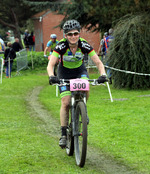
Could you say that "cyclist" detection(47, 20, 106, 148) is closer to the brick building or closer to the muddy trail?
the muddy trail

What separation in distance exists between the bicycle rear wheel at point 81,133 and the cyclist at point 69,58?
1.33ft

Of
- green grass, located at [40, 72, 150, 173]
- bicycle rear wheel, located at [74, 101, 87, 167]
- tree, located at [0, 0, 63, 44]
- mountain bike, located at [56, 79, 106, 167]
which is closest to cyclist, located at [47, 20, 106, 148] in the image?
mountain bike, located at [56, 79, 106, 167]

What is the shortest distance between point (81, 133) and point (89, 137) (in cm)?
221

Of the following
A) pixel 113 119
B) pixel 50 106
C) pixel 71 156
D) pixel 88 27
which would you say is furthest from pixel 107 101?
pixel 88 27

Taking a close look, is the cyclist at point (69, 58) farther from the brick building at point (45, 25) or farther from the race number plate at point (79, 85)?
the brick building at point (45, 25)

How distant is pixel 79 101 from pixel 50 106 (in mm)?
6280

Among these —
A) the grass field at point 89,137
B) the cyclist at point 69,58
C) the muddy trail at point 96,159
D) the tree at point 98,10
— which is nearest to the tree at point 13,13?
the tree at point 98,10

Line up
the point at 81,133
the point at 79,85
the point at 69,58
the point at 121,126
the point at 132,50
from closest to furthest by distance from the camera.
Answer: the point at 81,133 → the point at 79,85 → the point at 69,58 → the point at 121,126 → the point at 132,50

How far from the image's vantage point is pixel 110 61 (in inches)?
633

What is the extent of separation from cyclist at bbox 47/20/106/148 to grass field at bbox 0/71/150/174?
58 cm

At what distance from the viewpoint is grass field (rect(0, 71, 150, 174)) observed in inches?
231

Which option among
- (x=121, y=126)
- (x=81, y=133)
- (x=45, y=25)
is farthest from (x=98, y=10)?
(x=45, y=25)

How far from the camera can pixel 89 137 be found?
788cm

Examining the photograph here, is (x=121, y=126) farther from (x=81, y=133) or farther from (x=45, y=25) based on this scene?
(x=45, y=25)
